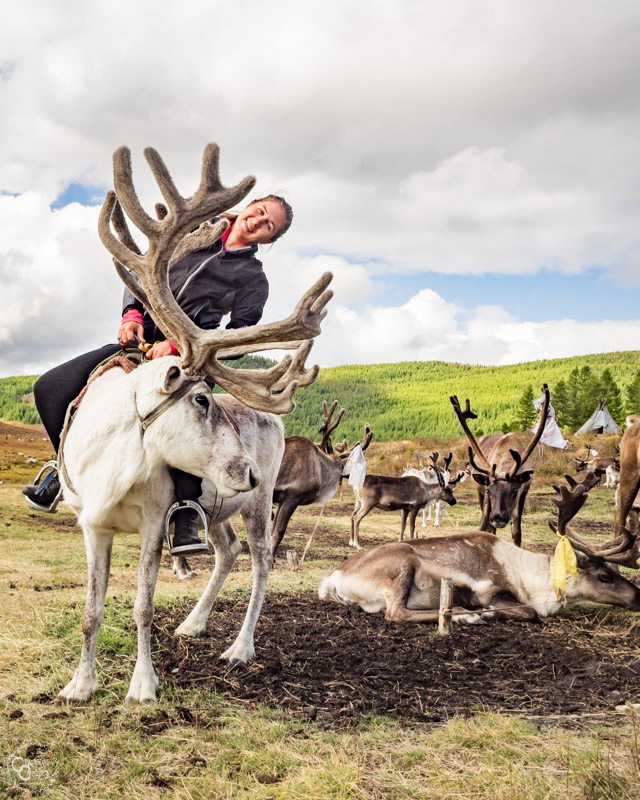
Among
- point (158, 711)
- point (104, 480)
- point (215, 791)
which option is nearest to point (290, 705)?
point (158, 711)

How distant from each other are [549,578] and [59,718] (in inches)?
237

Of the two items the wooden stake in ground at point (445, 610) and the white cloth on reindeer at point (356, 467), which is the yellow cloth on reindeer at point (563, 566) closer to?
the wooden stake in ground at point (445, 610)

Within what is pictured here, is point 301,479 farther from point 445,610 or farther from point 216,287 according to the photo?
point 216,287

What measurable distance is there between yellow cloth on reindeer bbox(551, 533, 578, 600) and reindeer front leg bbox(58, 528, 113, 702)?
215 inches

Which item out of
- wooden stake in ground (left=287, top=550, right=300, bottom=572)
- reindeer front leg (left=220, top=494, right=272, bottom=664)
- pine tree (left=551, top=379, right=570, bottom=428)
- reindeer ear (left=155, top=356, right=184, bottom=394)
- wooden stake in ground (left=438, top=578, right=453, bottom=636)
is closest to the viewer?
reindeer ear (left=155, top=356, right=184, bottom=394)

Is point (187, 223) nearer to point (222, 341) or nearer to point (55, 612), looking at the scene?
point (222, 341)

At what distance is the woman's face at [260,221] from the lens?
5305 millimetres

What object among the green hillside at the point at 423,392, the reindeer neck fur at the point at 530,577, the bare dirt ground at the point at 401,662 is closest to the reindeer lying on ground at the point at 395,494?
the bare dirt ground at the point at 401,662

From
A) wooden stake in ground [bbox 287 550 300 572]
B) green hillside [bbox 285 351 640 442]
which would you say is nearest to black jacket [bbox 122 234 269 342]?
wooden stake in ground [bbox 287 550 300 572]

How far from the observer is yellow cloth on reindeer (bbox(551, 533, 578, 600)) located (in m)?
7.93

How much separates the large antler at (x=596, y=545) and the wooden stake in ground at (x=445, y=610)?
184 centimetres

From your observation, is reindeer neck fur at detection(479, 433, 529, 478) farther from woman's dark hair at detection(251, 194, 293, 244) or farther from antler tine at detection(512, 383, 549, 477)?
woman's dark hair at detection(251, 194, 293, 244)

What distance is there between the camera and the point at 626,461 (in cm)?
784

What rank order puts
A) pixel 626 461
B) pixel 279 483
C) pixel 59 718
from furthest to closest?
pixel 279 483, pixel 626 461, pixel 59 718
